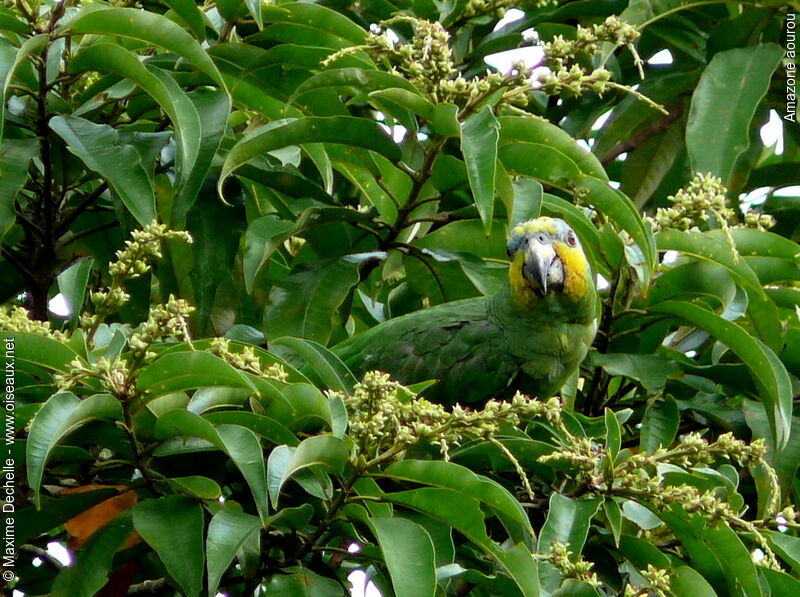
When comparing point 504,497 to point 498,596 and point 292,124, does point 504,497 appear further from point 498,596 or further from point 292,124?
point 292,124

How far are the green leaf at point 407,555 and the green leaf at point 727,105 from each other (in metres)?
1.50

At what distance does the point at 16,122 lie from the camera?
2.60m

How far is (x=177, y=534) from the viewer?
1.97 metres

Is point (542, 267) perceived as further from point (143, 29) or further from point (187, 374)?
point (187, 374)

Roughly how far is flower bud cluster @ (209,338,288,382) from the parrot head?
→ 3.48 ft

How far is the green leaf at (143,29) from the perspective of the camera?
2273 millimetres

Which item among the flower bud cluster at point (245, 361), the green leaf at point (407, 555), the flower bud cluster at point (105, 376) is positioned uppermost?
the flower bud cluster at point (105, 376)

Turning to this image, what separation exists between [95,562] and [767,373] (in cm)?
145

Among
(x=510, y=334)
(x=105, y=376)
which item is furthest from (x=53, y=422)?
(x=510, y=334)

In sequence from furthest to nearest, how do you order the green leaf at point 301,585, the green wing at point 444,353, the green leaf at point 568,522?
the green wing at point 444,353, the green leaf at point 568,522, the green leaf at point 301,585

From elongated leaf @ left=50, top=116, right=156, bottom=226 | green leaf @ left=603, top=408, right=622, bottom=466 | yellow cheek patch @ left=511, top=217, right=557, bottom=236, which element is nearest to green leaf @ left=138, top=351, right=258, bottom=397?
elongated leaf @ left=50, top=116, right=156, bottom=226

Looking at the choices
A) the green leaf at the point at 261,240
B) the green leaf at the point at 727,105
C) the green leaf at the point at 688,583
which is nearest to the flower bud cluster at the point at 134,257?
the green leaf at the point at 261,240

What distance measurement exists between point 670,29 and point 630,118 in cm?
37

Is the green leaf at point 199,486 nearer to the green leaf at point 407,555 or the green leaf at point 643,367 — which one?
the green leaf at point 407,555
